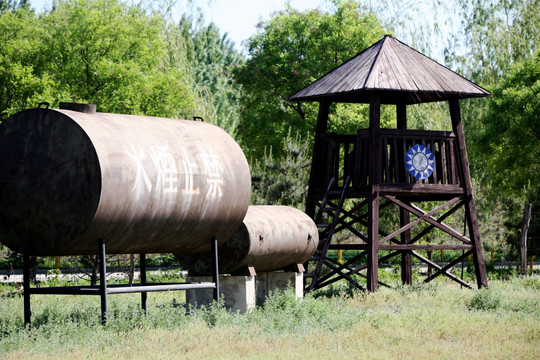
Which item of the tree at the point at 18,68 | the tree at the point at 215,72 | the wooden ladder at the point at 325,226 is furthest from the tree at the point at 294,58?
the wooden ladder at the point at 325,226

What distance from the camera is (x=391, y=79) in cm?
2116

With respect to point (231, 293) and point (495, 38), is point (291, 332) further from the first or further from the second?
point (495, 38)

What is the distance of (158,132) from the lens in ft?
49.8

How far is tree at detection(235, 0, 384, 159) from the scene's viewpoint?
128ft

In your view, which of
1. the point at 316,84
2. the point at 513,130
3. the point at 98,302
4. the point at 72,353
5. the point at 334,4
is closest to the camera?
the point at 72,353

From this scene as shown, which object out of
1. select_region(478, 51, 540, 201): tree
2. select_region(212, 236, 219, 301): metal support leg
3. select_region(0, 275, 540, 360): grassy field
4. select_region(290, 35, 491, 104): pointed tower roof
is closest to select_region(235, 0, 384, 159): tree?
select_region(478, 51, 540, 201): tree

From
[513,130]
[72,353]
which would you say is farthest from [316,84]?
Result: [513,130]

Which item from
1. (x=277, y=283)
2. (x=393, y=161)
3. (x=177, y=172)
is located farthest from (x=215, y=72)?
(x=177, y=172)

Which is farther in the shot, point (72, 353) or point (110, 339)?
point (110, 339)

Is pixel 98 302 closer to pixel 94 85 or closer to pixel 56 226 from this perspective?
pixel 56 226

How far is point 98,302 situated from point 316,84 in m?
7.65

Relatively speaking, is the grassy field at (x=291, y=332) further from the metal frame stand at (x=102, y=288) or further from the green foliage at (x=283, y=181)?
the green foliage at (x=283, y=181)

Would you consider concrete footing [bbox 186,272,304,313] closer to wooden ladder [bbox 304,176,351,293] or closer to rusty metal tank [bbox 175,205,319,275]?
rusty metal tank [bbox 175,205,319,275]

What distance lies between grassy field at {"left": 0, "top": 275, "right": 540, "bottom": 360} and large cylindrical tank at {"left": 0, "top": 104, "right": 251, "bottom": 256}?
51.6 inches
